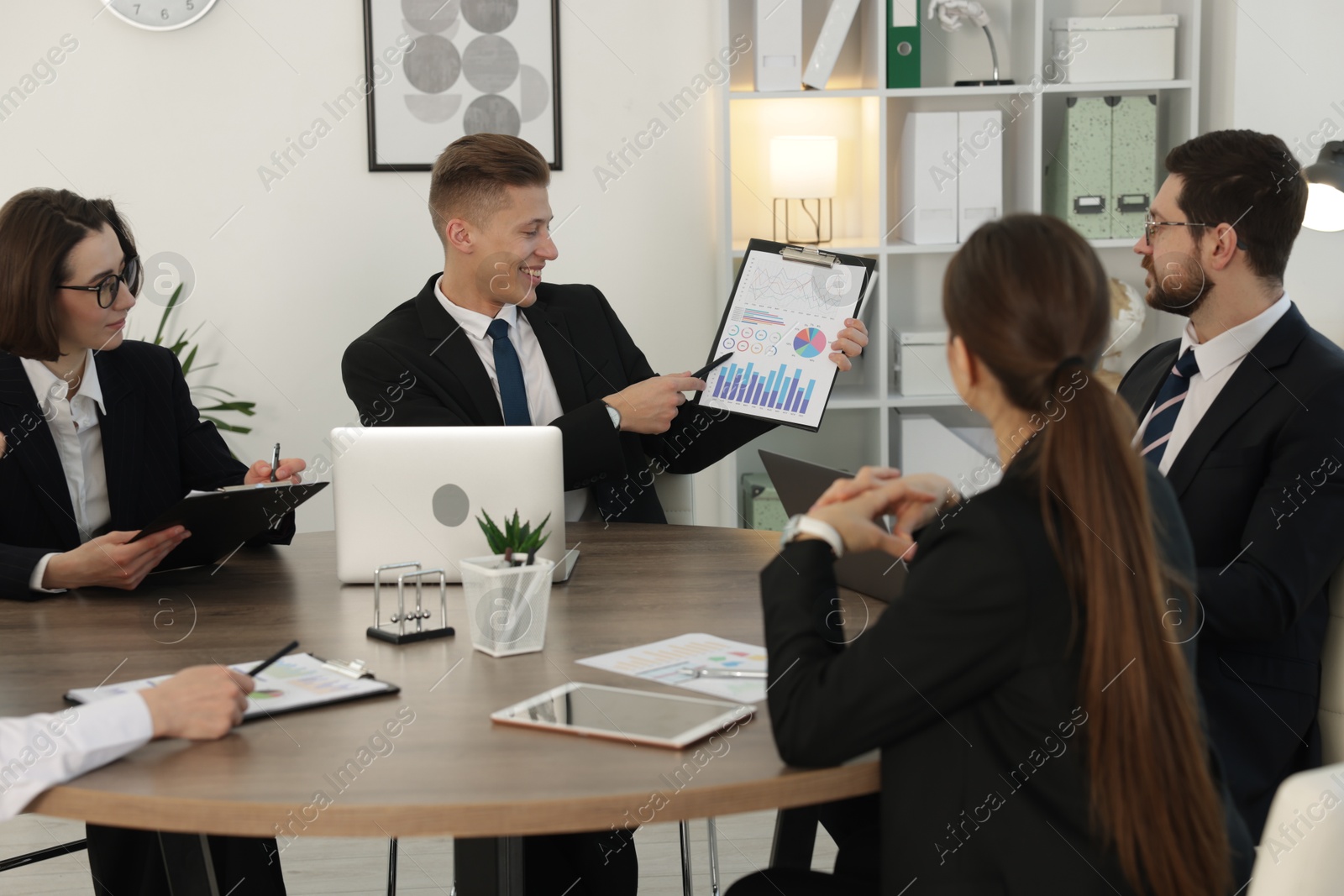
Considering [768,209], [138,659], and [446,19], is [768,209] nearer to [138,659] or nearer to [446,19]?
[446,19]

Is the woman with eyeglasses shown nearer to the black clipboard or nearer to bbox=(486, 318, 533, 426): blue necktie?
the black clipboard

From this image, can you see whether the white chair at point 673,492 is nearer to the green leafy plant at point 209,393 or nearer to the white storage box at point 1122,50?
the green leafy plant at point 209,393

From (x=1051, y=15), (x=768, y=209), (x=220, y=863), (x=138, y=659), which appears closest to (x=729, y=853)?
(x=220, y=863)

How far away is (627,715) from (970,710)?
0.38m

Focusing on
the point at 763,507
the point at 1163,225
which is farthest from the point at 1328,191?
the point at 763,507

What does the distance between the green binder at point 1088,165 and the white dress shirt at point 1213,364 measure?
163 centimetres

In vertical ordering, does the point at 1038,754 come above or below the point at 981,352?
below

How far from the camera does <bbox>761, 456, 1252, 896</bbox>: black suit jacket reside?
1154 millimetres

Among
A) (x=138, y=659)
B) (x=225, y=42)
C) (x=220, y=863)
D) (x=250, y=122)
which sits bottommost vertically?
(x=220, y=863)

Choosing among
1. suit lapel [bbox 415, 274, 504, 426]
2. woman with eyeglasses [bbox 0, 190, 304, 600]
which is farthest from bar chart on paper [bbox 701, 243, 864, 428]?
woman with eyeglasses [bbox 0, 190, 304, 600]

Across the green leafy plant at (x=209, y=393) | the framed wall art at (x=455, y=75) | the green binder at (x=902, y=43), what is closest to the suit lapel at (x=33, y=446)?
the green leafy plant at (x=209, y=393)

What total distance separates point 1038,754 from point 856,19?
3033 millimetres

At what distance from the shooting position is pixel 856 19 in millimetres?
3742

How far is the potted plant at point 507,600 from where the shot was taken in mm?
1605
